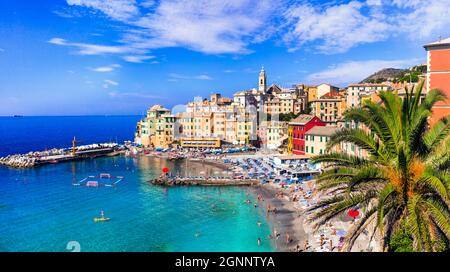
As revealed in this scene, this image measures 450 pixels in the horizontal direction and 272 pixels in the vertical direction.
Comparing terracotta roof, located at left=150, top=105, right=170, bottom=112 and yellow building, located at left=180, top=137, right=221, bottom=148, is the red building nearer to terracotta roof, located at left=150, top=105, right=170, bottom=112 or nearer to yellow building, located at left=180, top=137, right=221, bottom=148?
yellow building, located at left=180, top=137, right=221, bottom=148

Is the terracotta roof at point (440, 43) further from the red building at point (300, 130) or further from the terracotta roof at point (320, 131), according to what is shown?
the red building at point (300, 130)

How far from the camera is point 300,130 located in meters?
51.5

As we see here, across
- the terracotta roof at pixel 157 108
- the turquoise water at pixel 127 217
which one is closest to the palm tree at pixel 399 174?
the turquoise water at pixel 127 217

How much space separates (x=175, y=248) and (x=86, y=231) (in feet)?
26.7

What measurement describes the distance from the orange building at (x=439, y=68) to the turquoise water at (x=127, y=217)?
44.6 feet

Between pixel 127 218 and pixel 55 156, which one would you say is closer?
pixel 127 218

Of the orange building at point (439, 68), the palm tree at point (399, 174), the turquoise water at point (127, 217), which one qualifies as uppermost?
the orange building at point (439, 68)

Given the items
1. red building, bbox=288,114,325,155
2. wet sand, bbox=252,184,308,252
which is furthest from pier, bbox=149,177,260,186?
red building, bbox=288,114,325,155

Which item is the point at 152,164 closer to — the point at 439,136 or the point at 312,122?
the point at 312,122

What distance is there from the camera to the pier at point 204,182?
4125 centimetres

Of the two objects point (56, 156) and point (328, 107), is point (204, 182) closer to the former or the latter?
point (56, 156)

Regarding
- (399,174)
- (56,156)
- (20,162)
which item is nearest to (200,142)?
(56,156)

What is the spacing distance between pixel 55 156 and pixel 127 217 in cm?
4333
